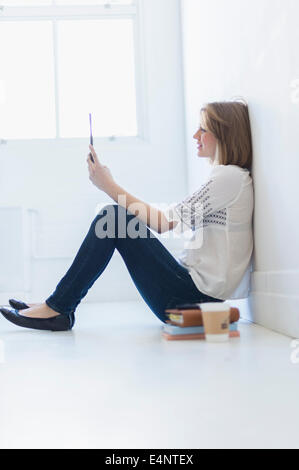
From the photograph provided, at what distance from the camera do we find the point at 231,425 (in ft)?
3.01

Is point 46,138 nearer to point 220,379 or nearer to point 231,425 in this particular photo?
point 220,379

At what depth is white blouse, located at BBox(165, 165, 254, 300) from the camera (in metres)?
2.06

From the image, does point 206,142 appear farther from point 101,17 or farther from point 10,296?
point 101,17

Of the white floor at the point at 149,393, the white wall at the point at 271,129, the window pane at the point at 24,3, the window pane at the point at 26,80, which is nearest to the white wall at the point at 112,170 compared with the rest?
the window pane at the point at 26,80

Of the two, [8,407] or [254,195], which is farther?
[254,195]

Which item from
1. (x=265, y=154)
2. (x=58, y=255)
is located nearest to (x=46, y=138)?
(x=58, y=255)

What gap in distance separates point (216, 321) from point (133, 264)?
19.0 inches

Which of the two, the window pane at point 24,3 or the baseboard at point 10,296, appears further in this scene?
the window pane at point 24,3

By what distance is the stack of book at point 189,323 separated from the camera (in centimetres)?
186

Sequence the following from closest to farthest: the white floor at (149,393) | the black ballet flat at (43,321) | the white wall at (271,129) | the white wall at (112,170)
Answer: the white floor at (149,393)
the white wall at (271,129)
the black ballet flat at (43,321)
the white wall at (112,170)

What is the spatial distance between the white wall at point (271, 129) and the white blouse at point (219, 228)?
2.2 inches

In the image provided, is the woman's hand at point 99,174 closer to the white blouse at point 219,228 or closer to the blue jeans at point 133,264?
the blue jeans at point 133,264

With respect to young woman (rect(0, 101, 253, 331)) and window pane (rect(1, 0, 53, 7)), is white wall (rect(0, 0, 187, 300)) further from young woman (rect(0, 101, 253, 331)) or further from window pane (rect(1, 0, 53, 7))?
young woman (rect(0, 101, 253, 331))
